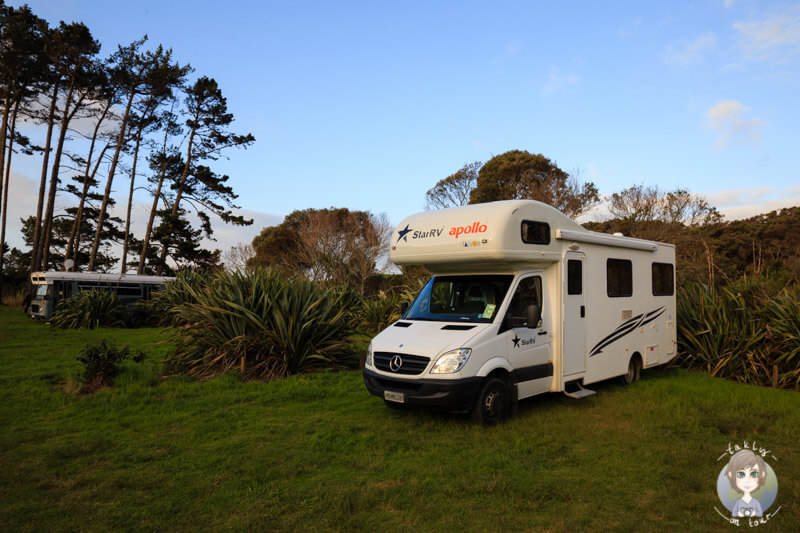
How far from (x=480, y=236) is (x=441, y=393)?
6.71 ft

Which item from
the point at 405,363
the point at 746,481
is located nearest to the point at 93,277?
the point at 405,363

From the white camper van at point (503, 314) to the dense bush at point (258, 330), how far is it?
9.79 feet

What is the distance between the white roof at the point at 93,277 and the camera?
21375mm

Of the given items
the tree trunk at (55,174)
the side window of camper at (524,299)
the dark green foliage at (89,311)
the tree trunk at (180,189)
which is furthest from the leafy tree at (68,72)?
the side window of camper at (524,299)

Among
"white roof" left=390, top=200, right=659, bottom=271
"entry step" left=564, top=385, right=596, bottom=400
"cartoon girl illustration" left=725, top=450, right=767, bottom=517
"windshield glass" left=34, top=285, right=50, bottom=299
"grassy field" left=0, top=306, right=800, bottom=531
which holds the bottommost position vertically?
"grassy field" left=0, top=306, right=800, bottom=531

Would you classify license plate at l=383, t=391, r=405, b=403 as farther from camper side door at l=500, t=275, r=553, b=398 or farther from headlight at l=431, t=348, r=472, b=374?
camper side door at l=500, t=275, r=553, b=398

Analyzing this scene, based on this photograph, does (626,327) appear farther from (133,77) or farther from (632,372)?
(133,77)

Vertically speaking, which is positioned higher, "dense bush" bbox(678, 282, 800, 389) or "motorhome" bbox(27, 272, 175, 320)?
"motorhome" bbox(27, 272, 175, 320)

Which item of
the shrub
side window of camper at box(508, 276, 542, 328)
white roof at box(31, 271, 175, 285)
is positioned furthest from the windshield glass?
side window of camper at box(508, 276, 542, 328)

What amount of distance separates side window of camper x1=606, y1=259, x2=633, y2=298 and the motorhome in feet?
59.7

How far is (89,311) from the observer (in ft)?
64.8

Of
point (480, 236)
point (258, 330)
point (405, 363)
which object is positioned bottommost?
point (405, 363)

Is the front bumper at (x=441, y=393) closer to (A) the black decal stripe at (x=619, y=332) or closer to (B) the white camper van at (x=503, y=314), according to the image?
(B) the white camper van at (x=503, y=314)

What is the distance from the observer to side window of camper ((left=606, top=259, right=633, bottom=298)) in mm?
8195
